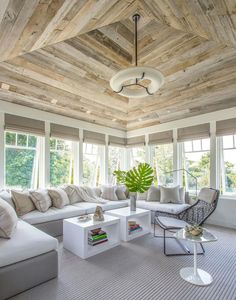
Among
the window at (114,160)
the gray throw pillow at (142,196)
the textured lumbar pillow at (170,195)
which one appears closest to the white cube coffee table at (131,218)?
the textured lumbar pillow at (170,195)

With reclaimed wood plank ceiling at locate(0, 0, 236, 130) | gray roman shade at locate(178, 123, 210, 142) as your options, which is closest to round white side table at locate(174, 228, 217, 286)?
reclaimed wood plank ceiling at locate(0, 0, 236, 130)

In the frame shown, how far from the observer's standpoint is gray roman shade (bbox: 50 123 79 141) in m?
4.52

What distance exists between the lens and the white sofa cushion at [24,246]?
1.84 meters

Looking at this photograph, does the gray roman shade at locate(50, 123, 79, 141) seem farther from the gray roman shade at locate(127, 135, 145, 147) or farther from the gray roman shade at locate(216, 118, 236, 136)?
the gray roman shade at locate(216, 118, 236, 136)

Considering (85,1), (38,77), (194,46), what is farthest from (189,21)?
(38,77)

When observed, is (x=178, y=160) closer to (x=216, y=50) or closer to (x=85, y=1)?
(x=216, y=50)

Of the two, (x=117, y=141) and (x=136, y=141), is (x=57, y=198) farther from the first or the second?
(x=136, y=141)

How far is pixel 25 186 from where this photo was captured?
4.10 metres

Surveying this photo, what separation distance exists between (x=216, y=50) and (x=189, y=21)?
2.96 feet

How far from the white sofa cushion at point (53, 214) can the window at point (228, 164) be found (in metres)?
3.19

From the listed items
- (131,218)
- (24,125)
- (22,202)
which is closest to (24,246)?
(22,202)

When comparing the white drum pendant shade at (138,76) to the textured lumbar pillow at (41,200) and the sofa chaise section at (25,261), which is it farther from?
the textured lumbar pillow at (41,200)

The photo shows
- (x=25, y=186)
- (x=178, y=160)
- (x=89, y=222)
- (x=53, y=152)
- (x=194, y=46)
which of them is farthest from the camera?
(x=178, y=160)

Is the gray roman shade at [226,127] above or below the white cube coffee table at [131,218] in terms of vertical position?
above
